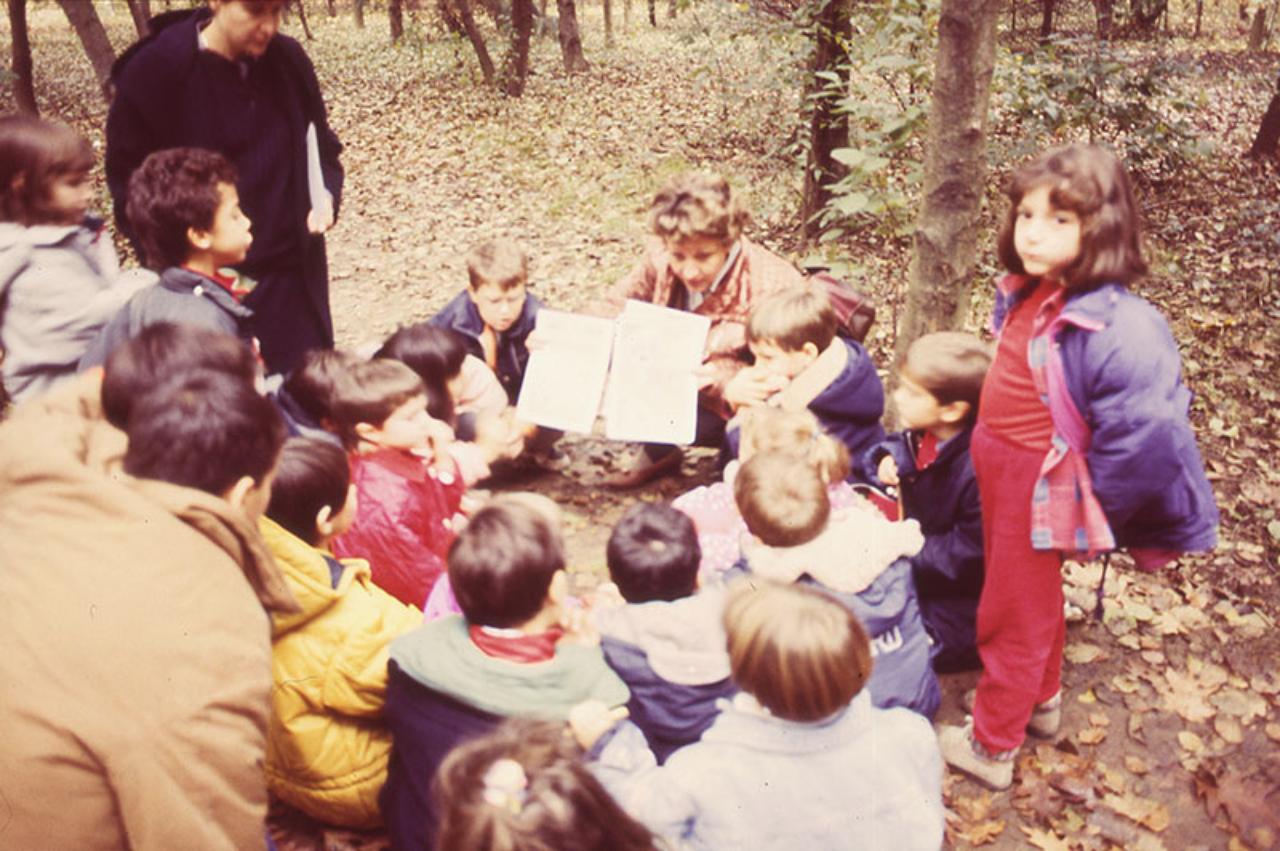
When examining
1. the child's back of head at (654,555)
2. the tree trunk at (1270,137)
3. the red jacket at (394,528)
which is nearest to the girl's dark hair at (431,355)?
the red jacket at (394,528)

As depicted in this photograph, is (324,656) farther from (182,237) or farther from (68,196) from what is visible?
Answer: (68,196)

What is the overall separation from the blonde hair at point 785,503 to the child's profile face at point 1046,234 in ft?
3.14

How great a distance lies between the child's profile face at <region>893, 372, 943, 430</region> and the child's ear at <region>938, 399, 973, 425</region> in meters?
0.01

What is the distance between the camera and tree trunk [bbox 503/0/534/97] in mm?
16312

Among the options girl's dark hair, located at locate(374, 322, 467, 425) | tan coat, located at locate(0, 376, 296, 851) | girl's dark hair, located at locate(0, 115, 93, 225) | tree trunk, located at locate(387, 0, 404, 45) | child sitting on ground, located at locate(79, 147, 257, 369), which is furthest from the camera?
tree trunk, located at locate(387, 0, 404, 45)

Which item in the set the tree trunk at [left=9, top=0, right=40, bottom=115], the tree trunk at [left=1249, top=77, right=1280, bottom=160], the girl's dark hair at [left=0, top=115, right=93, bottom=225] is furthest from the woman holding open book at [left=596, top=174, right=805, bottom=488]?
the tree trunk at [left=1249, top=77, right=1280, bottom=160]

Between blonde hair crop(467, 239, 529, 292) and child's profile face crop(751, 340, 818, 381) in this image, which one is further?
blonde hair crop(467, 239, 529, 292)

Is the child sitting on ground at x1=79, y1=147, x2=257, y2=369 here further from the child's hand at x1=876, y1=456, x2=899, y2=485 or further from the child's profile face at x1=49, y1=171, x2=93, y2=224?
the child's hand at x1=876, y1=456, x2=899, y2=485

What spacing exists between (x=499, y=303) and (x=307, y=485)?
1.93 m

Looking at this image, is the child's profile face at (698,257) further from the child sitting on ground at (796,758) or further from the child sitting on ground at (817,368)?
the child sitting on ground at (796,758)

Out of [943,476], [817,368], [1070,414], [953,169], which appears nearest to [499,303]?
[817,368]

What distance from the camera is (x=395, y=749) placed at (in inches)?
106

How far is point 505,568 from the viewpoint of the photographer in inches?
93.4

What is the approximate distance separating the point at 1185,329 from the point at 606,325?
470 centimetres
